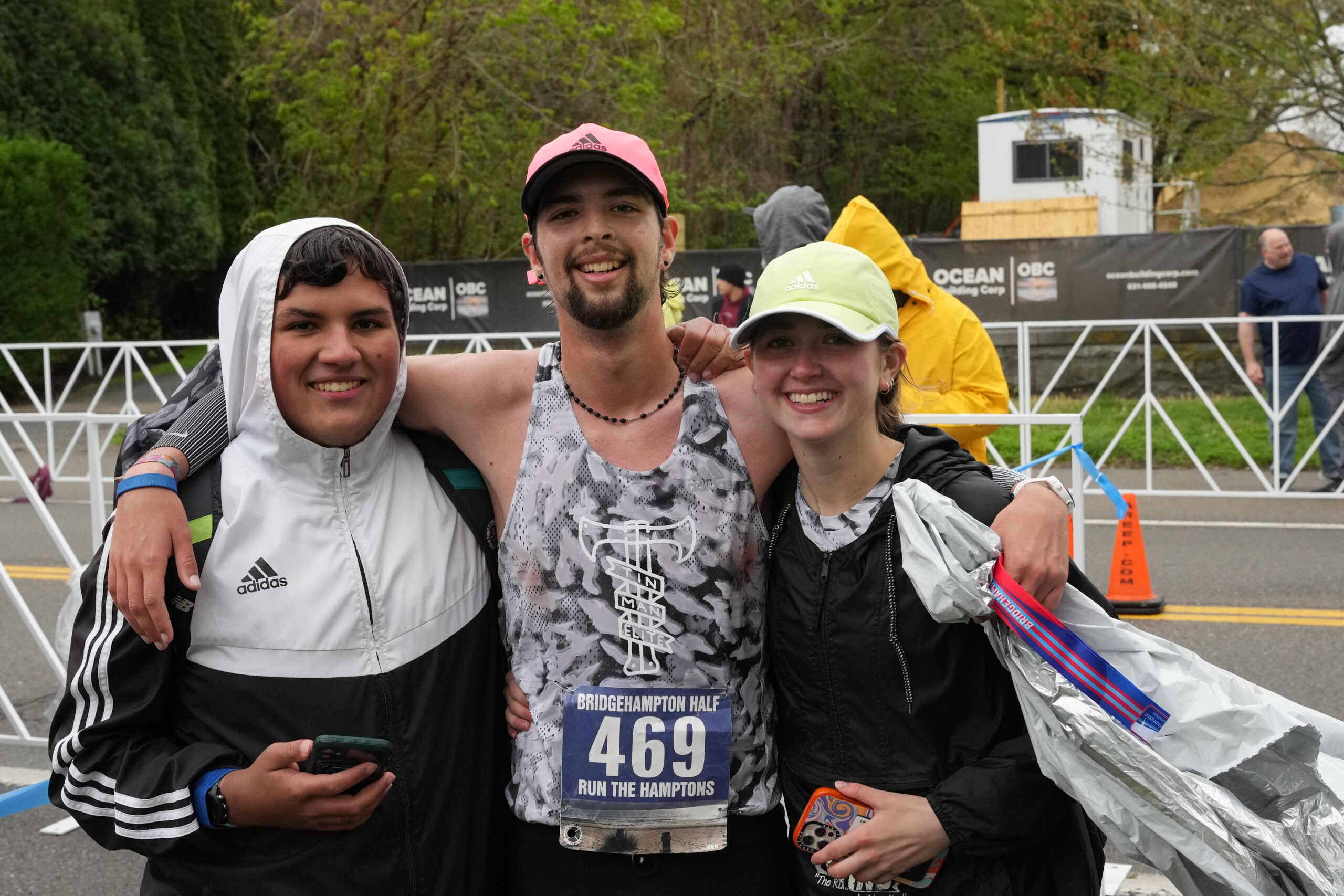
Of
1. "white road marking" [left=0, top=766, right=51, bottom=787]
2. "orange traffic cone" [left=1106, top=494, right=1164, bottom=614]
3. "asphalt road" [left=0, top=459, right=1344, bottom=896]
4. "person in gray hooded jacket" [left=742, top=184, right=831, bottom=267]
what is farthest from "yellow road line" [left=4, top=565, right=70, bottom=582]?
"orange traffic cone" [left=1106, top=494, right=1164, bottom=614]

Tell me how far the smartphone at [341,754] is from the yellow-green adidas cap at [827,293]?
0.94 m

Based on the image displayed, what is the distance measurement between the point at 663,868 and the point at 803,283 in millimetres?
1065

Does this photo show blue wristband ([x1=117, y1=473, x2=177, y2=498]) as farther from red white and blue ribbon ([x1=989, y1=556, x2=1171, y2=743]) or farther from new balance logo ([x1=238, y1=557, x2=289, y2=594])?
red white and blue ribbon ([x1=989, y1=556, x2=1171, y2=743])

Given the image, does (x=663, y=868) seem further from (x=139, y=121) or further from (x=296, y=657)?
(x=139, y=121)

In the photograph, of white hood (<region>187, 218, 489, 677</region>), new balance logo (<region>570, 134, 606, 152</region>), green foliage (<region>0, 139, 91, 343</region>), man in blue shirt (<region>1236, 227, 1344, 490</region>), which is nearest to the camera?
white hood (<region>187, 218, 489, 677</region>)

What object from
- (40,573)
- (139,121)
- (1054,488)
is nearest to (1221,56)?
(40,573)

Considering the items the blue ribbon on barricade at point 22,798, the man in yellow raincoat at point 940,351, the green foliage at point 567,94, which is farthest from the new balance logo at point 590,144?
the green foliage at point 567,94

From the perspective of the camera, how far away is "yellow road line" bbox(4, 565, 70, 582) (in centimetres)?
811

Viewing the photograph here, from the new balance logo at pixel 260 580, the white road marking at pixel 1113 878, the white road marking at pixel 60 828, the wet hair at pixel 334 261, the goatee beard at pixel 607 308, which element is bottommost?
the white road marking at pixel 1113 878

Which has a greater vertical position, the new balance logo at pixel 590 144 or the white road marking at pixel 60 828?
the new balance logo at pixel 590 144

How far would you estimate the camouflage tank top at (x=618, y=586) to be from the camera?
2.23m

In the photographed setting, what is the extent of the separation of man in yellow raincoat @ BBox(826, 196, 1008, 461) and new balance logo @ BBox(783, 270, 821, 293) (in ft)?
7.16

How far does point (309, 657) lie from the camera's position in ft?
7.02

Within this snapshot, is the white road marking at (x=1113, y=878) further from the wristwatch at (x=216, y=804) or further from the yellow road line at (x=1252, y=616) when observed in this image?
the yellow road line at (x=1252, y=616)
